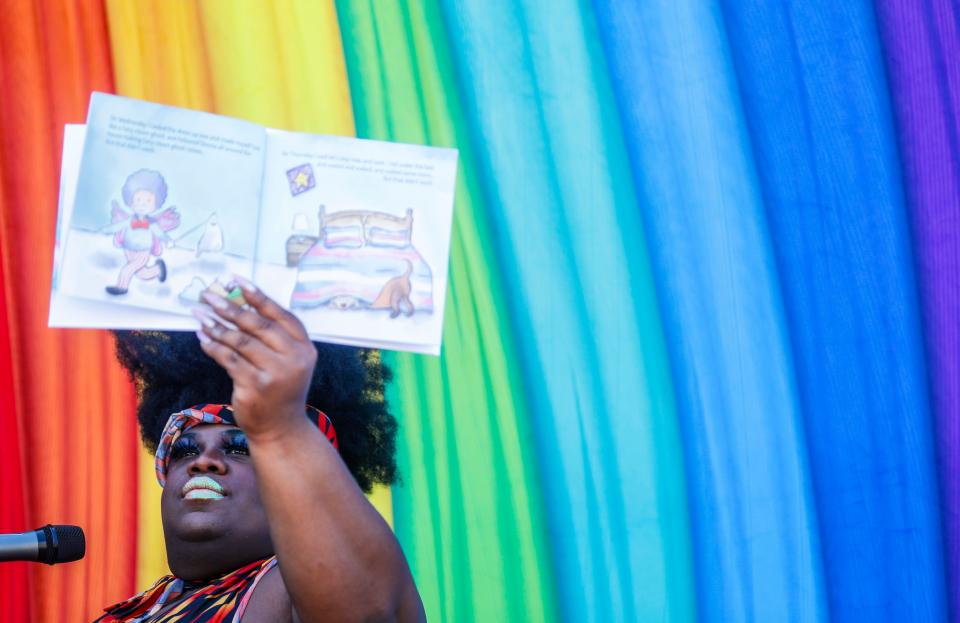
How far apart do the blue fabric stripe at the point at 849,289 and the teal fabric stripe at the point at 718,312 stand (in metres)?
0.04

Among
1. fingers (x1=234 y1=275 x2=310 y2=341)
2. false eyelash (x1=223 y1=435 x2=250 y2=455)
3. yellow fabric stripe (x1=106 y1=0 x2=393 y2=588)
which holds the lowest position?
false eyelash (x1=223 y1=435 x2=250 y2=455)

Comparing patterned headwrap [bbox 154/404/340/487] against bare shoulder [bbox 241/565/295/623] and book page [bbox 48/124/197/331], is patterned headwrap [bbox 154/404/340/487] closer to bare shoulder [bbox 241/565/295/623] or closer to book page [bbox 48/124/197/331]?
bare shoulder [bbox 241/565/295/623]

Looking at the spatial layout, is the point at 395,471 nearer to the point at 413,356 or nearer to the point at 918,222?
the point at 413,356

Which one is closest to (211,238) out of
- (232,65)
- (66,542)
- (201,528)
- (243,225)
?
(243,225)

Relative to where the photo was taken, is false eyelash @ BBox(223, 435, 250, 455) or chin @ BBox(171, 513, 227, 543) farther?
false eyelash @ BBox(223, 435, 250, 455)

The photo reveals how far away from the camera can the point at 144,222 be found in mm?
1394

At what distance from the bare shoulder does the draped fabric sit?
734 mm

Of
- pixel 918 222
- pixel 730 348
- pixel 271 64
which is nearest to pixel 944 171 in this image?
pixel 918 222

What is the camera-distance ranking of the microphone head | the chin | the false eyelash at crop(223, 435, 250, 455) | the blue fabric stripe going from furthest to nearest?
1. the blue fabric stripe
2. the false eyelash at crop(223, 435, 250, 455)
3. the chin
4. the microphone head

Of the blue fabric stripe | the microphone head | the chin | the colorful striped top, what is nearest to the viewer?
the microphone head

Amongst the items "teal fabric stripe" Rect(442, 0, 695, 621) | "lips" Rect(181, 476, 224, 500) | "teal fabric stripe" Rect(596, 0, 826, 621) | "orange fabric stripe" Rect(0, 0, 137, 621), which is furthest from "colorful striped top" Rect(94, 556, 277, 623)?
"teal fabric stripe" Rect(596, 0, 826, 621)

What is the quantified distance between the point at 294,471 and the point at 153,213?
364mm

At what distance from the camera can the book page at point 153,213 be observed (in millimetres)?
1369

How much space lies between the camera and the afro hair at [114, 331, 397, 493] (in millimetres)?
2359
